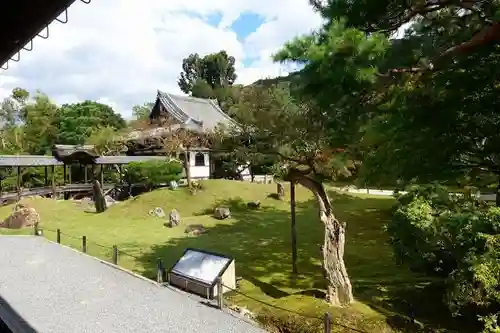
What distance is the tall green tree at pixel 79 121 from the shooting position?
115 feet

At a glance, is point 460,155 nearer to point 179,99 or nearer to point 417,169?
point 417,169

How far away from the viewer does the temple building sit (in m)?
29.2

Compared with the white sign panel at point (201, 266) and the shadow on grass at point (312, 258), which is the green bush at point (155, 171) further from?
the white sign panel at point (201, 266)

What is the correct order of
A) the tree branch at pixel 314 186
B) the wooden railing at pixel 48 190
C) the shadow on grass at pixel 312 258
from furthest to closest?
the wooden railing at pixel 48 190 < the tree branch at pixel 314 186 < the shadow on grass at pixel 312 258

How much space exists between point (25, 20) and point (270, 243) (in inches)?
453

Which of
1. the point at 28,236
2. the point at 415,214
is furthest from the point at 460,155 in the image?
the point at 28,236

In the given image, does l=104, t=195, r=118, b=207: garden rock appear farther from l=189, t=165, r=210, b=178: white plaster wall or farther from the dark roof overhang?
the dark roof overhang

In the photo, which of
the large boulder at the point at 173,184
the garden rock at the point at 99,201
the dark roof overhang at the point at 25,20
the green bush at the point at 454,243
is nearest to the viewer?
the dark roof overhang at the point at 25,20

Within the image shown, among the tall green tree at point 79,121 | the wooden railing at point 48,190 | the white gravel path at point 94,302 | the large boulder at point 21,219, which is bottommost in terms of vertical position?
the white gravel path at point 94,302

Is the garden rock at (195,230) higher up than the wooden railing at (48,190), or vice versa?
the wooden railing at (48,190)

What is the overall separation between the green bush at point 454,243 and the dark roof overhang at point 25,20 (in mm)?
5189

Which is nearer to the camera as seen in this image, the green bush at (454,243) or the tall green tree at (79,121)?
the green bush at (454,243)

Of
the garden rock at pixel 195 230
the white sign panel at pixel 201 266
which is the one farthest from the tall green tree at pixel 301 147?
the garden rock at pixel 195 230

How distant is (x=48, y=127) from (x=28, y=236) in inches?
863
